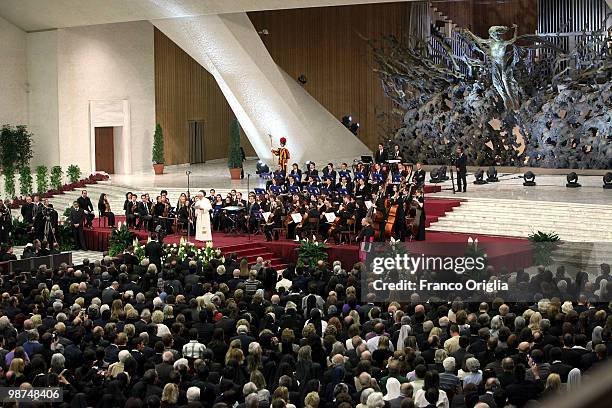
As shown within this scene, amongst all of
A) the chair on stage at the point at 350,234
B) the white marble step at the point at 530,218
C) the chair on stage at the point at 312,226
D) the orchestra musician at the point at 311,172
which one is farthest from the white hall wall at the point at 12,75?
the white marble step at the point at 530,218

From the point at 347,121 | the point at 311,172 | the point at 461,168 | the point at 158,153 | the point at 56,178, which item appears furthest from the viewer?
the point at 347,121

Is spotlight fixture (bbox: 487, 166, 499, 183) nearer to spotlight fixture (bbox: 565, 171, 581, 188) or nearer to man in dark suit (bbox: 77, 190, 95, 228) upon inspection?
spotlight fixture (bbox: 565, 171, 581, 188)

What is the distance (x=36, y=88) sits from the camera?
2631cm

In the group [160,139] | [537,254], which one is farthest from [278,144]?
[537,254]

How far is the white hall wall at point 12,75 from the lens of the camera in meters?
25.7

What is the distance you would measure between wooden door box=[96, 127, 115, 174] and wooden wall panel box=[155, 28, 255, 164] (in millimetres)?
1750

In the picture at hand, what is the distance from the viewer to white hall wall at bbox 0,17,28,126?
2571cm

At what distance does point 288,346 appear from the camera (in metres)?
8.43

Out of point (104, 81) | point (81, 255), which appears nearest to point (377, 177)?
point (81, 255)

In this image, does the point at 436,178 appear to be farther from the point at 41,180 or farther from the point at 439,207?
the point at 41,180

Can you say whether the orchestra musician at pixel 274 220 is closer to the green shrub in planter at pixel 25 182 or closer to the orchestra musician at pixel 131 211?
the orchestra musician at pixel 131 211

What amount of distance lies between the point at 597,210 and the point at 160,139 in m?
14.2

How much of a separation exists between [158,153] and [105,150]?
6.37 ft

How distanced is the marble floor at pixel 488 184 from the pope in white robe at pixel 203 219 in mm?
1576
